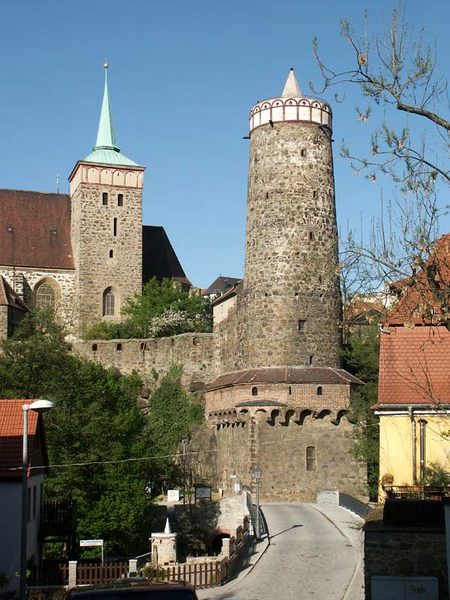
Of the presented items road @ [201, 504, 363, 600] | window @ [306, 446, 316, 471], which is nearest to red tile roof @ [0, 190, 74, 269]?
window @ [306, 446, 316, 471]

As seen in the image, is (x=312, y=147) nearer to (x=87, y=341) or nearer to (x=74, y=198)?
(x=87, y=341)

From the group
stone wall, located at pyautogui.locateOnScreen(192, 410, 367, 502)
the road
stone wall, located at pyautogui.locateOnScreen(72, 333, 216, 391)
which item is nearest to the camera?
the road

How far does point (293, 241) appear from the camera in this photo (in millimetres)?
42312

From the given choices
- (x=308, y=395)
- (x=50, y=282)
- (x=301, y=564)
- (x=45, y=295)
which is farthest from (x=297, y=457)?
(x=50, y=282)

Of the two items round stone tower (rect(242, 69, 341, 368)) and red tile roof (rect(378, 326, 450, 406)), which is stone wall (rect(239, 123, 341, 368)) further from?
red tile roof (rect(378, 326, 450, 406))

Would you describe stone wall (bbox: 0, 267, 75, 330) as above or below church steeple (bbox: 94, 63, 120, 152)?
below

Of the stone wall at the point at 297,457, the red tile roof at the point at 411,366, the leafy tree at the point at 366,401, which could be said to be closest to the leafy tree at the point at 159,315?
the leafy tree at the point at 366,401

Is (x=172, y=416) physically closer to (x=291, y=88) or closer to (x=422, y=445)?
(x=291, y=88)

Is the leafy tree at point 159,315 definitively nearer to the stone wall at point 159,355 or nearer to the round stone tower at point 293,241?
the stone wall at point 159,355

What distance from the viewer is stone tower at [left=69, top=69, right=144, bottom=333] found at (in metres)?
60.5

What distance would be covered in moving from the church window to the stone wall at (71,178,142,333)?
5.36ft

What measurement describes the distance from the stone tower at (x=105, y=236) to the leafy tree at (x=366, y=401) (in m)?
19.4

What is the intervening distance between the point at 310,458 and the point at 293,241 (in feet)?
28.4

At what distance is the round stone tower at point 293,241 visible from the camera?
42.3 m
